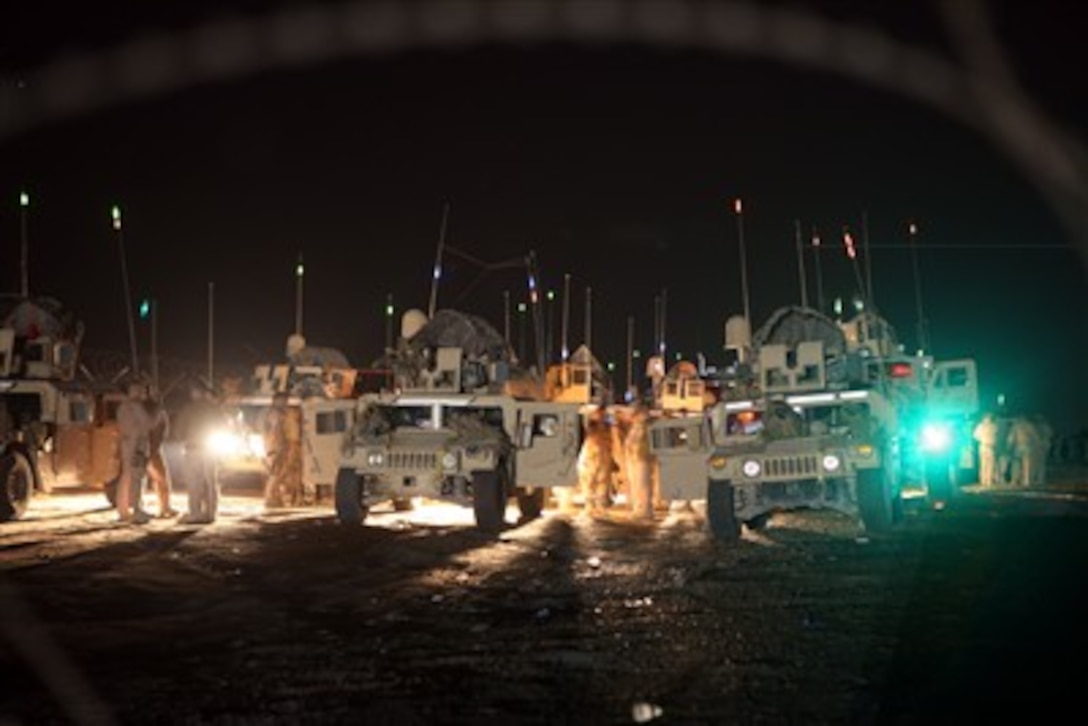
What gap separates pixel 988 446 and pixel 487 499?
14601mm

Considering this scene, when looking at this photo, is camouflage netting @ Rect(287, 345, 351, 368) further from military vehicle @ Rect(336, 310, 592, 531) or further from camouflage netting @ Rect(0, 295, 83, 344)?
military vehicle @ Rect(336, 310, 592, 531)

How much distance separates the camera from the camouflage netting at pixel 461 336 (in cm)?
1538

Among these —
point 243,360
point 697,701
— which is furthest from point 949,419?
point 243,360

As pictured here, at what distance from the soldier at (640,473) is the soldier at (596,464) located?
759 millimetres

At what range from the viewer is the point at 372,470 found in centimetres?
1334

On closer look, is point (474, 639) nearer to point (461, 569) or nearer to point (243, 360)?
point (461, 569)

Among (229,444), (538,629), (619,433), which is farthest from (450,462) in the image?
(229,444)

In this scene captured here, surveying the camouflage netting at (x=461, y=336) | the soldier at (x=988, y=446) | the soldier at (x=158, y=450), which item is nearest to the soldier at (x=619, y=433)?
the camouflage netting at (x=461, y=336)

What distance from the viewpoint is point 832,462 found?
38.8 feet

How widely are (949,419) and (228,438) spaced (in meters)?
13.0

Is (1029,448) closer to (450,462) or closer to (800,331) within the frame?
A: (800,331)

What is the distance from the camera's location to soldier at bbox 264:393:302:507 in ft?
55.2

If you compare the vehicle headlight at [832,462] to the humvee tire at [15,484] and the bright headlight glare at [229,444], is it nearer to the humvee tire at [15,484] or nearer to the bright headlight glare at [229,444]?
the humvee tire at [15,484]

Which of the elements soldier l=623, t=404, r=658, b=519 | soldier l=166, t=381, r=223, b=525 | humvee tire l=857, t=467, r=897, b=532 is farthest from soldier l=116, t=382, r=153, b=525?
humvee tire l=857, t=467, r=897, b=532
